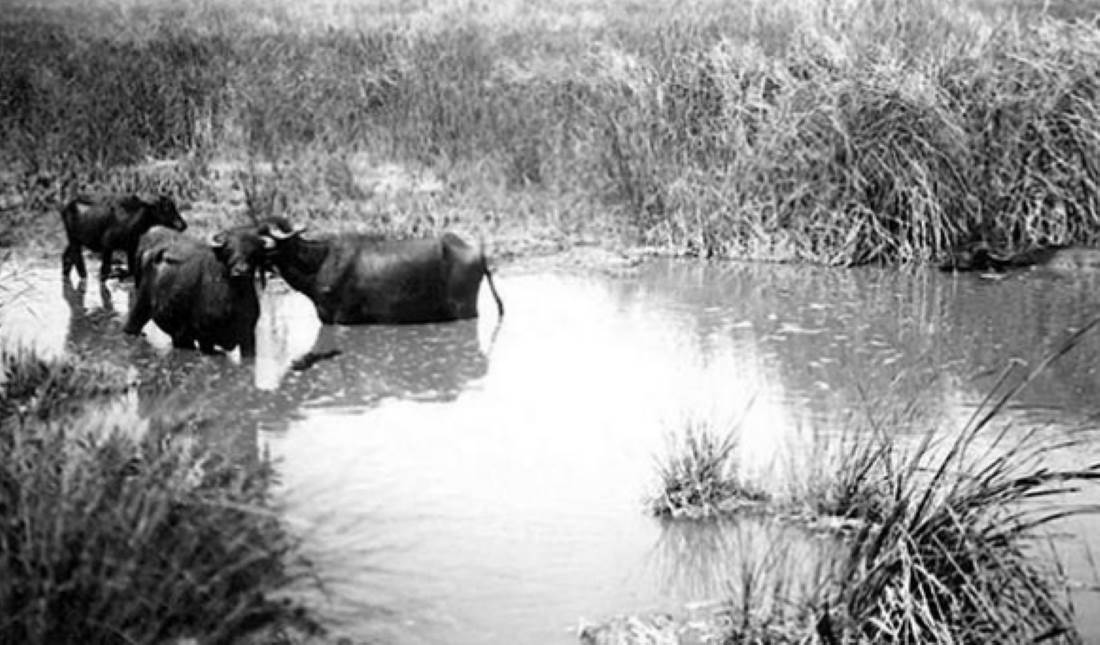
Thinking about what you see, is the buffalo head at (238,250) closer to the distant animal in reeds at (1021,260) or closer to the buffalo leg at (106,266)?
the buffalo leg at (106,266)

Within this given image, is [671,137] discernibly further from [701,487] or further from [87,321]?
[701,487]

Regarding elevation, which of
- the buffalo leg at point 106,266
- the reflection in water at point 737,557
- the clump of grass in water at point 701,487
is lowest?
the reflection in water at point 737,557

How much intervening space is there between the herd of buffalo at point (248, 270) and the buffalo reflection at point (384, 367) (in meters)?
0.19

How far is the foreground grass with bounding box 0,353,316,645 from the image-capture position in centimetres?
454

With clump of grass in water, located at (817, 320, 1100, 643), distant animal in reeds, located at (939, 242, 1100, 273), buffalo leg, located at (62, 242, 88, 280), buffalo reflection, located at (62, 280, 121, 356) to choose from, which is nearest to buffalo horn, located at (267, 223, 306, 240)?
buffalo reflection, located at (62, 280, 121, 356)

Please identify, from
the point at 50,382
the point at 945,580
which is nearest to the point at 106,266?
the point at 50,382

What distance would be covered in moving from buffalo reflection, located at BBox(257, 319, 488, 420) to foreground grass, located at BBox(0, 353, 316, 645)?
1.87 meters

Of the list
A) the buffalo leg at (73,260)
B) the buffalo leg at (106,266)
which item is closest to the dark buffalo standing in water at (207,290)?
the buffalo leg at (106,266)

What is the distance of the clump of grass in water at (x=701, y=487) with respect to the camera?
6.36 meters

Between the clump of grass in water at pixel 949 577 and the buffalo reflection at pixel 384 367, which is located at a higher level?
the clump of grass in water at pixel 949 577

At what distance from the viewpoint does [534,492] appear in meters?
6.64

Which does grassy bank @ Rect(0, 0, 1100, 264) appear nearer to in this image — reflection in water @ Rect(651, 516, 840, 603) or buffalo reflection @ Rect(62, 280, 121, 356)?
buffalo reflection @ Rect(62, 280, 121, 356)

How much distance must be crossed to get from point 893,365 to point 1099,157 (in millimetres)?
4182

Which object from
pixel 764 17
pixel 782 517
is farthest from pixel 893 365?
pixel 764 17
